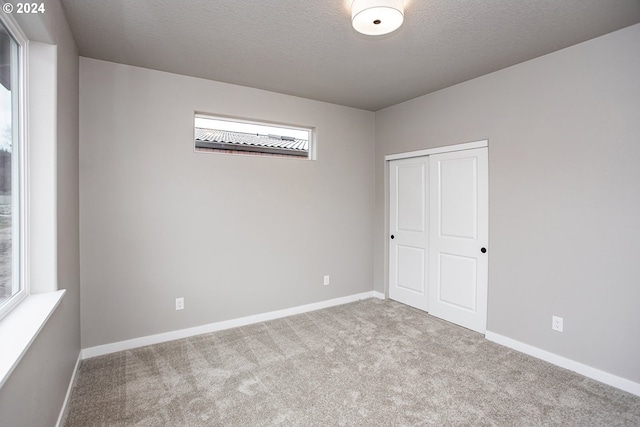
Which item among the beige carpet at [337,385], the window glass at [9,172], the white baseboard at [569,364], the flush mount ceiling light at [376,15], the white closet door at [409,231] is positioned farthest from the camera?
the white closet door at [409,231]

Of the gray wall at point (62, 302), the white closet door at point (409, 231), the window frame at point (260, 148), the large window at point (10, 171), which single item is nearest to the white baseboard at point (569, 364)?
the white closet door at point (409, 231)

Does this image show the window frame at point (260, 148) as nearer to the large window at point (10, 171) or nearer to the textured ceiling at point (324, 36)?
the textured ceiling at point (324, 36)

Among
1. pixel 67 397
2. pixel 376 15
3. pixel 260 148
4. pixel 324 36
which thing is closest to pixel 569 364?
pixel 376 15

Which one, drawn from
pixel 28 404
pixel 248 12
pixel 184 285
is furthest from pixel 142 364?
pixel 248 12

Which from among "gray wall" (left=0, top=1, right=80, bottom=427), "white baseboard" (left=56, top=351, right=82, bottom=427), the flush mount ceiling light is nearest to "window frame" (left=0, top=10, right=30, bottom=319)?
"gray wall" (left=0, top=1, right=80, bottom=427)

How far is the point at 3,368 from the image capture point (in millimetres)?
1098

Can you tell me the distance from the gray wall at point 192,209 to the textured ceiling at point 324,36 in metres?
0.35

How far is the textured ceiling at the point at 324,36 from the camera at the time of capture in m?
2.05

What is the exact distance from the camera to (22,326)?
143 centimetres

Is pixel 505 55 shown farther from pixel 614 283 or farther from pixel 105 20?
pixel 105 20

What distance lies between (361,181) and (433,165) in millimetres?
1031

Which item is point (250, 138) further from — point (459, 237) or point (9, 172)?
point (459, 237)

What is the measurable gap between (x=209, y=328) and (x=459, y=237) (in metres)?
2.89

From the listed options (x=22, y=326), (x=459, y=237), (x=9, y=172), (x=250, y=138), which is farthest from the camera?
(x=250, y=138)
